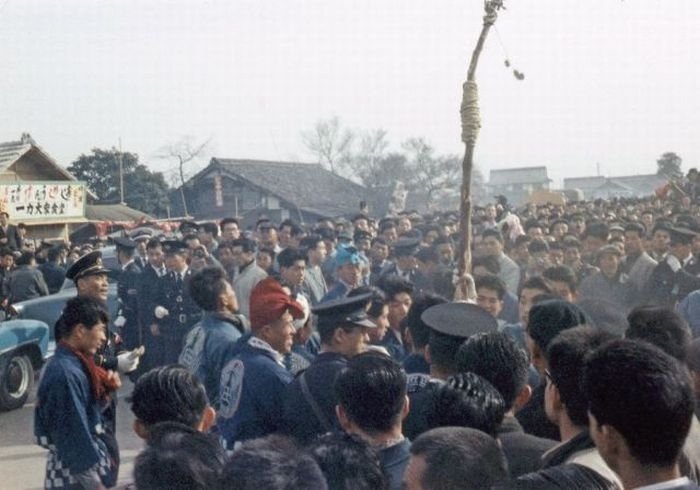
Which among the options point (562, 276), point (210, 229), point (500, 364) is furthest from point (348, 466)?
point (210, 229)

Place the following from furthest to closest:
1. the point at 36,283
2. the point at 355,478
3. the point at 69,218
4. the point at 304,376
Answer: the point at 69,218
the point at 36,283
the point at 304,376
the point at 355,478

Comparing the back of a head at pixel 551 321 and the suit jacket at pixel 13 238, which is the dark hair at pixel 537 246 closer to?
the back of a head at pixel 551 321

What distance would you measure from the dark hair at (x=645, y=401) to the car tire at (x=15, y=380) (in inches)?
330

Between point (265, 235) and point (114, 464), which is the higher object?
point (265, 235)

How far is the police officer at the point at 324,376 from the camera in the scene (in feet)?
11.5

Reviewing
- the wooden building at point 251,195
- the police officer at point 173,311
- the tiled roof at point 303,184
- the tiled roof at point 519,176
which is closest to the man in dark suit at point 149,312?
the police officer at point 173,311

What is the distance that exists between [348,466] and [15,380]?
8001 mm

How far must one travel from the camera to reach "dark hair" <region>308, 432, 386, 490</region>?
7.44 ft

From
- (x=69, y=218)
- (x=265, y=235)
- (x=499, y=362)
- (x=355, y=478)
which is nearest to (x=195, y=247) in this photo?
(x=265, y=235)

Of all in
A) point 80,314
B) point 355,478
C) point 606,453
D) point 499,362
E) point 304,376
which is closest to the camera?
point 606,453

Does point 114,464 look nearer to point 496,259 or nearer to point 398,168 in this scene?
point 496,259

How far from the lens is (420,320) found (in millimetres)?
4426

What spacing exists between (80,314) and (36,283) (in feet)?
27.9

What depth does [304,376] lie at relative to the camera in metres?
3.61
